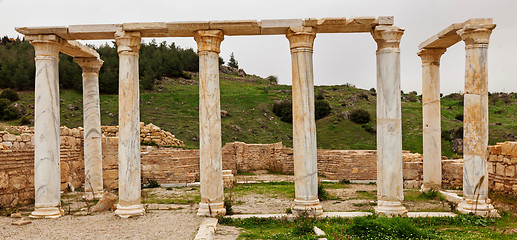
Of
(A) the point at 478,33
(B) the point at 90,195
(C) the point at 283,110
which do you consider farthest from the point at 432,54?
(C) the point at 283,110

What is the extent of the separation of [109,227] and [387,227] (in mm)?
6554

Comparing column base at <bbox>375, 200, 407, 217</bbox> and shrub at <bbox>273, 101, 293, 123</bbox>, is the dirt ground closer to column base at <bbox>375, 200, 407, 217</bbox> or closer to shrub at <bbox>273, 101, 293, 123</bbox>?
column base at <bbox>375, 200, 407, 217</bbox>

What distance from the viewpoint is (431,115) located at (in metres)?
14.7

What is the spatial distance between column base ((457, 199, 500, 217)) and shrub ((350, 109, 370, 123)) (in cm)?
2881

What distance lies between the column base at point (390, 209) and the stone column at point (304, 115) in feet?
5.50

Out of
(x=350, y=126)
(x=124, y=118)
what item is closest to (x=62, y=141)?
(x=124, y=118)

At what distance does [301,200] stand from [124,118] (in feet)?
17.8

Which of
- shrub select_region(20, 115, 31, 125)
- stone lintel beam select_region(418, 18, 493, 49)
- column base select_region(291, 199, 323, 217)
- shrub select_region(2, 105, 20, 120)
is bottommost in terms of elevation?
column base select_region(291, 199, 323, 217)

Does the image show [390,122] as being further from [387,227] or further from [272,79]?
[272,79]

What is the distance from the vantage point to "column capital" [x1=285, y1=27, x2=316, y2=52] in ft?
37.0

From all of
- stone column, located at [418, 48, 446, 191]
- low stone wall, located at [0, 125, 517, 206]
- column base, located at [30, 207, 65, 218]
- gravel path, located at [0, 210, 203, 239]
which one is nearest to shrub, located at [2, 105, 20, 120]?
low stone wall, located at [0, 125, 517, 206]

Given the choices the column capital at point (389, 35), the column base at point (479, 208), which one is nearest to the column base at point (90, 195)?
the column capital at point (389, 35)

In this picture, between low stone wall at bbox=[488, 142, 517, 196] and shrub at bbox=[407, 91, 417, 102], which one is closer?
low stone wall at bbox=[488, 142, 517, 196]

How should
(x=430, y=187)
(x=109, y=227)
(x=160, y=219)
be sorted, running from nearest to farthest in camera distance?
1. (x=109, y=227)
2. (x=160, y=219)
3. (x=430, y=187)
